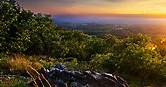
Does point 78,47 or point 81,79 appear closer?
point 81,79

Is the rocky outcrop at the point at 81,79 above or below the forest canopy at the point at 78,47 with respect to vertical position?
above

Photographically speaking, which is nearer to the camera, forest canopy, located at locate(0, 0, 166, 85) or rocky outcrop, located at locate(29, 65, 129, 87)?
rocky outcrop, located at locate(29, 65, 129, 87)

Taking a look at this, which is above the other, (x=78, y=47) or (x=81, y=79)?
(x=81, y=79)

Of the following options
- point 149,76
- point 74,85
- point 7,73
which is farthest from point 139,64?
point 74,85

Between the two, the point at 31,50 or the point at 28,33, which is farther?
the point at 31,50

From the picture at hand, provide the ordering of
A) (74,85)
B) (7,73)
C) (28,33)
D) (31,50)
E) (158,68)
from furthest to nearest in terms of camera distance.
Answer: (31,50) → (28,33) → (158,68) → (7,73) → (74,85)

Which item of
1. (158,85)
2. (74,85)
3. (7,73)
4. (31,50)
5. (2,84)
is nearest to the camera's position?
(74,85)

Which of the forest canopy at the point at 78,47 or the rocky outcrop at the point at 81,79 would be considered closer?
the rocky outcrop at the point at 81,79

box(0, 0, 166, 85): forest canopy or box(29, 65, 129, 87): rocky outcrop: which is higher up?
box(29, 65, 129, 87): rocky outcrop

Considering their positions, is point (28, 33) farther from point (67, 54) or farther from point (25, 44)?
point (67, 54)

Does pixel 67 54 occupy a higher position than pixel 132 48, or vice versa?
pixel 132 48
